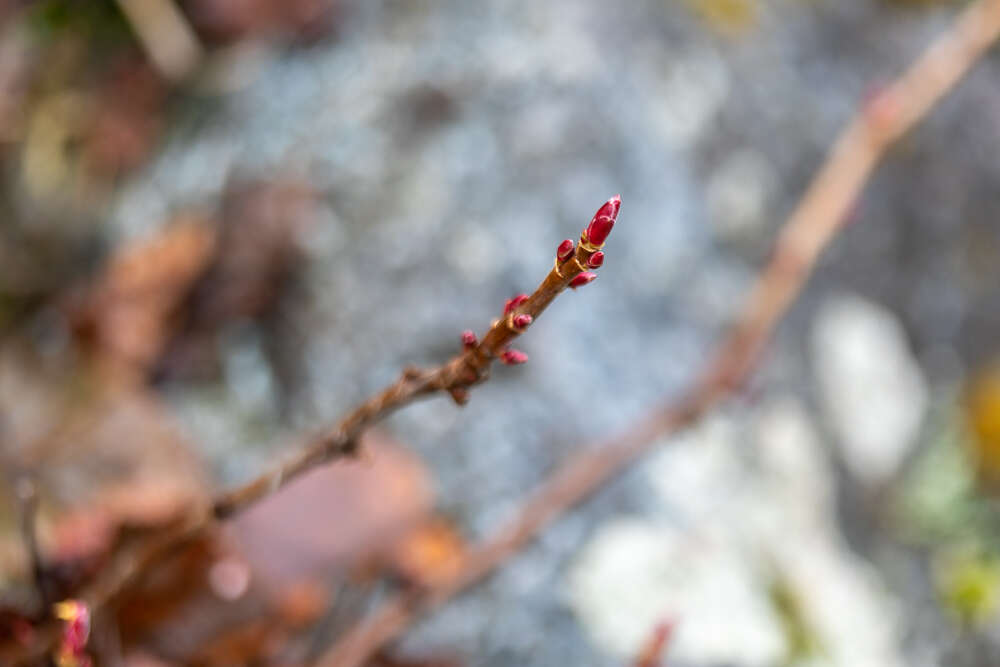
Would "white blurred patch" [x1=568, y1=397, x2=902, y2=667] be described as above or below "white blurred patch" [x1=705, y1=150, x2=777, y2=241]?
below

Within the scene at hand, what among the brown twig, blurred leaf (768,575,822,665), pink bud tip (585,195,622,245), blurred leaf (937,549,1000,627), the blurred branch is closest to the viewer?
pink bud tip (585,195,622,245)

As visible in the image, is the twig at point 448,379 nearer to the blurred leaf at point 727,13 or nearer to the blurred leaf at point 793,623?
the blurred leaf at point 793,623

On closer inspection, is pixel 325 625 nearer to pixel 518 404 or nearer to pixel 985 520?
pixel 518 404

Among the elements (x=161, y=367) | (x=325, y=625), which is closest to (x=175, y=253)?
(x=161, y=367)

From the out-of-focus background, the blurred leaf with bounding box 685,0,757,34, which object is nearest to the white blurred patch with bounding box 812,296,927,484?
the out-of-focus background

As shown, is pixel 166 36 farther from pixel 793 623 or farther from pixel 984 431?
pixel 984 431

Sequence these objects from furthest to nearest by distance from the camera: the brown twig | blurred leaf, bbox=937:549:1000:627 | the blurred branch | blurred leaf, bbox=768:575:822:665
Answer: the blurred branch, blurred leaf, bbox=937:549:1000:627, blurred leaf, bbox=768:575:822:665, the brown twig

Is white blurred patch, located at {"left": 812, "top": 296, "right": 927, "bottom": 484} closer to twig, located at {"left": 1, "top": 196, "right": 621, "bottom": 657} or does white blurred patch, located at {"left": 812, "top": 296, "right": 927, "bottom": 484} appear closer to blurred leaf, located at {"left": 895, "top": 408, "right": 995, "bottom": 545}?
blurred leaf, located at {"left": 895, "top": 408, "right": 995, "bottom": 545}

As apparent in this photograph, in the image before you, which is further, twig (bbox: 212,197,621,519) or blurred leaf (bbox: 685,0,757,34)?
blurred leaf (bbox: 685,0,757,34)
